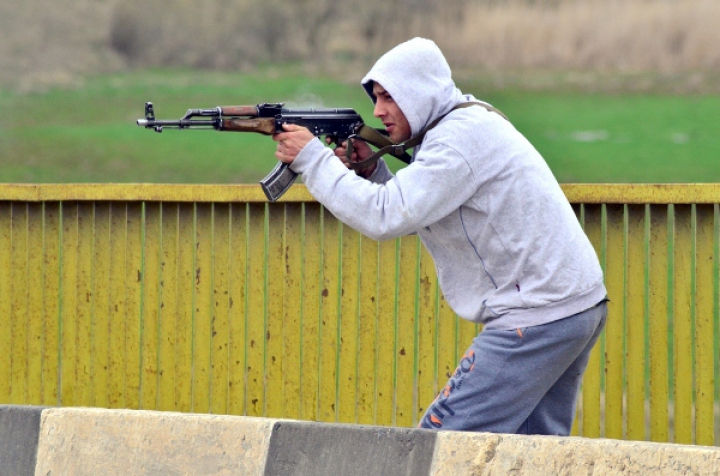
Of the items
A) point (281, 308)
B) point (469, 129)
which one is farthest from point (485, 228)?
point (281, 308)

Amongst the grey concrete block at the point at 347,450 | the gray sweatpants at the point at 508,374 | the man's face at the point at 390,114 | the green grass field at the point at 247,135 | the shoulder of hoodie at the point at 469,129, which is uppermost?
the green grass field at the point at 247,135

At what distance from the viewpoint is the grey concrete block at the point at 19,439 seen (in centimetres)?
335

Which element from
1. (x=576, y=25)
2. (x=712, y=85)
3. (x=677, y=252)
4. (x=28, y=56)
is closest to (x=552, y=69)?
(x=576, y=25)

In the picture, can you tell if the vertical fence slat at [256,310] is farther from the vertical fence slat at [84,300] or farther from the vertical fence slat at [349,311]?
the vertical fence slat at [84,300]

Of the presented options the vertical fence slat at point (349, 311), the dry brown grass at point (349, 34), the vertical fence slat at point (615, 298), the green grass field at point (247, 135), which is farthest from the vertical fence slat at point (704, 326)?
the dry brown grass at point (349, 34)

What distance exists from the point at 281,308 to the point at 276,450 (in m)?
1.83

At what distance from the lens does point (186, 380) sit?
5.04 meters

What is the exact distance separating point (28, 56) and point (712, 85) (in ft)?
32.2

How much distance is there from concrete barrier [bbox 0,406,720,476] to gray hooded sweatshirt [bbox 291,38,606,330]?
1.92ft

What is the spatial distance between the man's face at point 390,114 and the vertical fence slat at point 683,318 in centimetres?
163

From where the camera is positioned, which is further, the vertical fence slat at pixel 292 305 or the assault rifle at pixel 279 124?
the vertical fence slat at pixel 292 305

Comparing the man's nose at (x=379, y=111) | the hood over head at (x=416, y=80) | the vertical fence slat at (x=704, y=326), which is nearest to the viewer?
the hood over head at (x=416, y=80)

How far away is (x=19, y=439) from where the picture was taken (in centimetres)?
338

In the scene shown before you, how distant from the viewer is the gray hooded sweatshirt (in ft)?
10.9
